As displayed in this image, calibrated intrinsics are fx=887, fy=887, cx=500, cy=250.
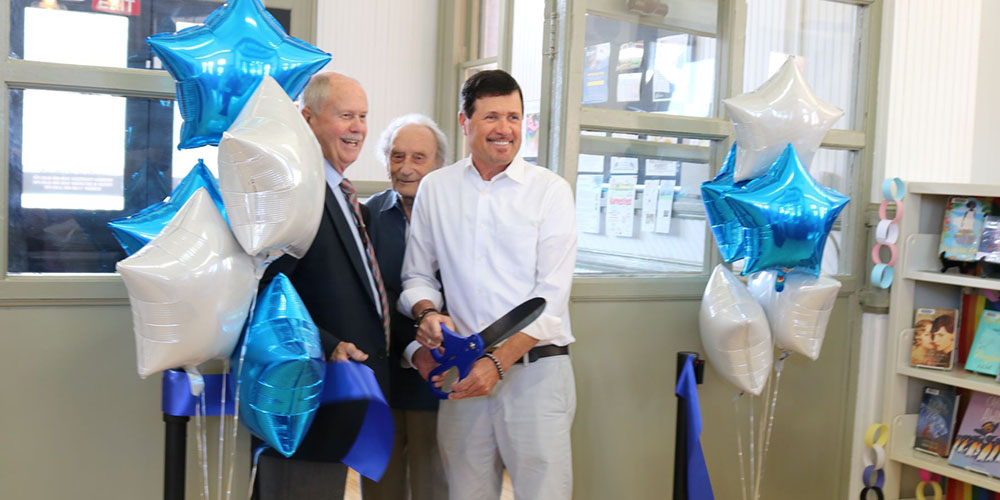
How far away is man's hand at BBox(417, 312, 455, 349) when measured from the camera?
6.54 ft

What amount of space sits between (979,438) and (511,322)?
1.73 metres

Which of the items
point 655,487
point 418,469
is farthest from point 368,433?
point 655,487

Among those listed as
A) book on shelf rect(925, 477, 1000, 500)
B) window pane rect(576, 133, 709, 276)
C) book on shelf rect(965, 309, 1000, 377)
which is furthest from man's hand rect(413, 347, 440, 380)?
book on shelf rect(925, 477, 1000, 500)

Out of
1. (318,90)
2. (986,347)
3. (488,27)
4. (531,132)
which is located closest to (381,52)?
(488,27)

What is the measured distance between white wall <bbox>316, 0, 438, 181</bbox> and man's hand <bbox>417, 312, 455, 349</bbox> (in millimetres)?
2353

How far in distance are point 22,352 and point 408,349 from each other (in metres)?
0.86

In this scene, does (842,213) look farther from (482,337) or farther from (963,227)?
(482,337)

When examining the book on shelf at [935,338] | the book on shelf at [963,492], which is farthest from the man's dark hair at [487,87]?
the book on shelf at [963,492]

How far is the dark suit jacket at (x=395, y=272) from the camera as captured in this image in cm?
227

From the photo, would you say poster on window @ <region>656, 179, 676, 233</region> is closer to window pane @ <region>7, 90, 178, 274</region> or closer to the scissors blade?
the scissors blade

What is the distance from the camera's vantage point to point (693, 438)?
2.38 m

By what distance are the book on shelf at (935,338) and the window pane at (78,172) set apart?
7.76ft

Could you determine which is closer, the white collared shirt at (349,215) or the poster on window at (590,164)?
the white collared shirt at (349,215)

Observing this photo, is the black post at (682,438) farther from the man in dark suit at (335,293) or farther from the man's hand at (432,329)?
the man in dark suit at (335,293)
